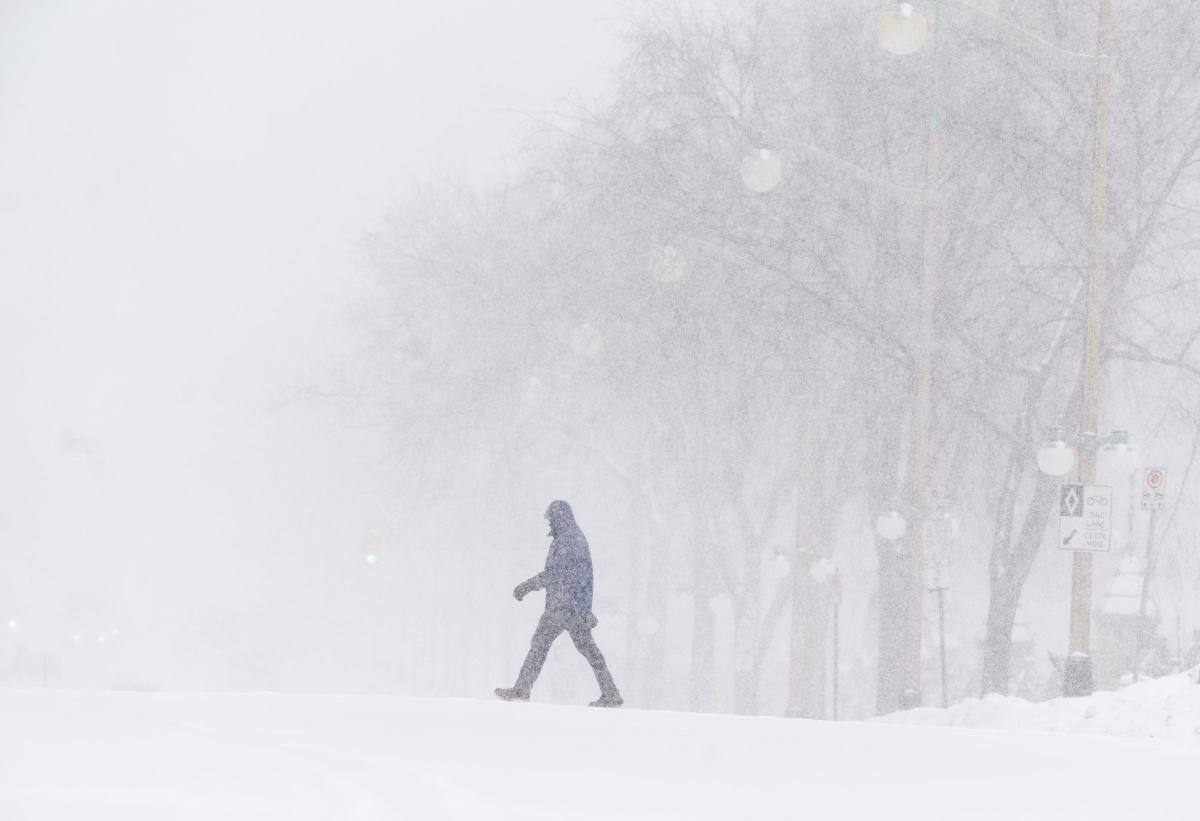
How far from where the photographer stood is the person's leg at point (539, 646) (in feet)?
49.0

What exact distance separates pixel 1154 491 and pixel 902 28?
707 cm

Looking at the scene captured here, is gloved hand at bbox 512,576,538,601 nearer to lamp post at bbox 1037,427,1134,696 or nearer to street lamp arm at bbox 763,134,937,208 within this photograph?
lamp post at bbox 1037,427,1134,696

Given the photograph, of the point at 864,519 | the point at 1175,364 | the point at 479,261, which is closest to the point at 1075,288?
the point at 1175,364

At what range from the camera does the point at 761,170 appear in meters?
21.1

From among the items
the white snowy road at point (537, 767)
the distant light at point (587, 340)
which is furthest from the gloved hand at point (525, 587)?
the distant light at point (587, 340)

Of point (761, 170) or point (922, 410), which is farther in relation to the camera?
point (922, 410)

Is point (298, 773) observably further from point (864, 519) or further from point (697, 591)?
point (864, 519)

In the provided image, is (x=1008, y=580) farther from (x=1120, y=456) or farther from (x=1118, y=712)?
(x=1118, y=712)

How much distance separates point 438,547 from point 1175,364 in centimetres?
4290

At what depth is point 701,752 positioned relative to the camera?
11.4 m

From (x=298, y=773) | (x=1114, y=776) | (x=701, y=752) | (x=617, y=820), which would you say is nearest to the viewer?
(x=617, y=820)

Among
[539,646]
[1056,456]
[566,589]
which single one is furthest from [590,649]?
[1056,456]

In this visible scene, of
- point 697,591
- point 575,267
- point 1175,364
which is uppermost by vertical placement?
point 575,267

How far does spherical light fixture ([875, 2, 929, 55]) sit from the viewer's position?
18152mm
